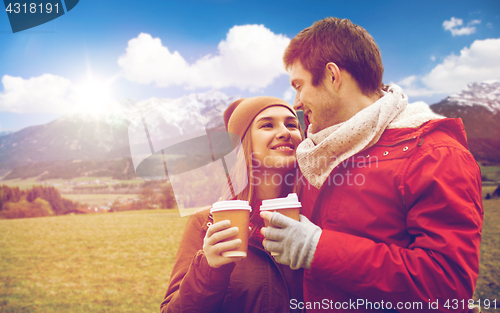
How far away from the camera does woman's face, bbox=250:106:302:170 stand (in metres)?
2.27

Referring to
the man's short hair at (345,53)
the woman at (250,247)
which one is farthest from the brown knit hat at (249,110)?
the man's short hair at (345,53)

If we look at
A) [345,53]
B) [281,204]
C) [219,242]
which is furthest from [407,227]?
[345,53]

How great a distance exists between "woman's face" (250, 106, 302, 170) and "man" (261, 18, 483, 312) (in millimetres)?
352

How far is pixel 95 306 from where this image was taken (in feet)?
23.6

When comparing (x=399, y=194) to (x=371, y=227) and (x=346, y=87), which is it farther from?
(x=346, y=87)

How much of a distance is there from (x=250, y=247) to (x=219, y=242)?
577 mm

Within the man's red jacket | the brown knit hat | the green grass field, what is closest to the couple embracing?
Result: the man's red jacket

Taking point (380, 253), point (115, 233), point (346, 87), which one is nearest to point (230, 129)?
point (346, 87)

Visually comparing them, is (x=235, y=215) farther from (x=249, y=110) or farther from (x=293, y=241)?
(x=249, y=110)

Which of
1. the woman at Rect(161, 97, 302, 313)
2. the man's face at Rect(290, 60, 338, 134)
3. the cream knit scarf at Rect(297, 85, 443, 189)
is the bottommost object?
the woman at Rect(161, 97, 302, 313)

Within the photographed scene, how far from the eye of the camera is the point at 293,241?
1.42 meters

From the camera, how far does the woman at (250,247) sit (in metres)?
1.77

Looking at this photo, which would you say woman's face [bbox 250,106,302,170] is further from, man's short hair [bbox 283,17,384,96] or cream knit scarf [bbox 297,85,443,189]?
man's short hair [bbox 283,17,384,96]

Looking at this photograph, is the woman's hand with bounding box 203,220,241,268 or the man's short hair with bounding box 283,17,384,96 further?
the man's short hair with bounding box 283,17,384,96
